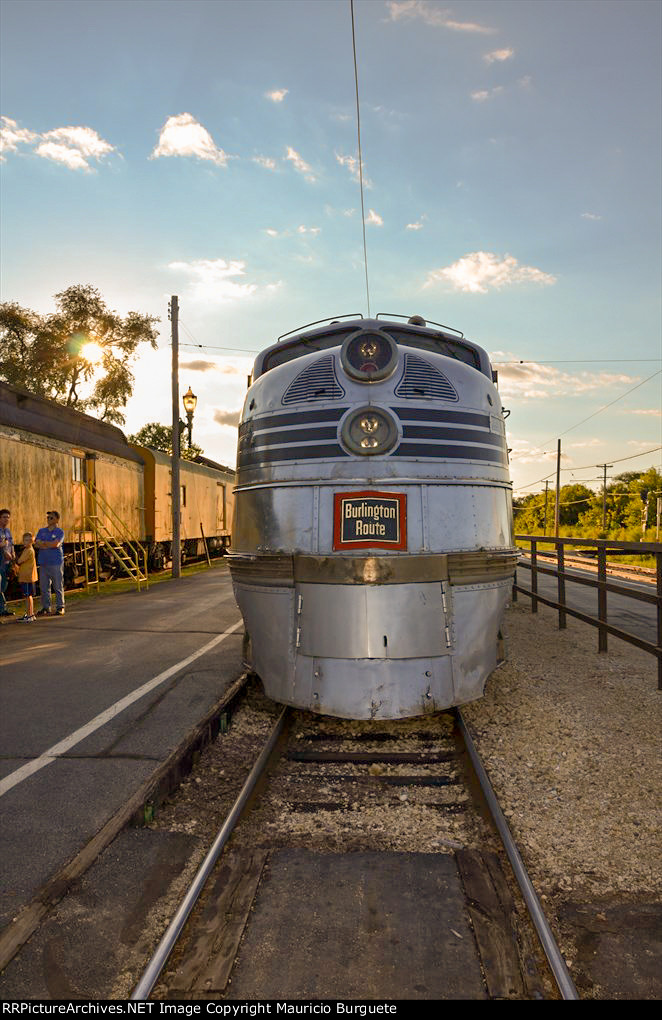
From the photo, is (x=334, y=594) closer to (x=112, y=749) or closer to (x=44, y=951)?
(x=112, y=749)

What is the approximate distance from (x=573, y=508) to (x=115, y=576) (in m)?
118

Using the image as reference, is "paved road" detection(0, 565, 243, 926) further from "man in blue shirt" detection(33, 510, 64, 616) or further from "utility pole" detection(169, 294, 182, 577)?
"utility pole" detection(169, 294, 182, 577)

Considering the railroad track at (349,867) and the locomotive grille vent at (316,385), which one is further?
the locomotive grille vent at (316,385)

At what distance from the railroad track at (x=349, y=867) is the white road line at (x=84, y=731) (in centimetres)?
114

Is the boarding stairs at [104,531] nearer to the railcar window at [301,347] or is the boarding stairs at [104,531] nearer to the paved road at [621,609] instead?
the paved road at [621,609]

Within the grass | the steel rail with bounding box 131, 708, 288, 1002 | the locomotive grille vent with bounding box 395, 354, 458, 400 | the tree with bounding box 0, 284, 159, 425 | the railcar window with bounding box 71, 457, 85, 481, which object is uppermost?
the tree with bounding box 0, 284, 159, 425

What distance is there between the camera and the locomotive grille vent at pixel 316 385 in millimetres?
4770

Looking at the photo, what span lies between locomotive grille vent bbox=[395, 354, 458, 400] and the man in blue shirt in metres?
7.21

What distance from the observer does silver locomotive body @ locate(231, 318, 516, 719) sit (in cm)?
435

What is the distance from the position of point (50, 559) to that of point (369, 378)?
756cm

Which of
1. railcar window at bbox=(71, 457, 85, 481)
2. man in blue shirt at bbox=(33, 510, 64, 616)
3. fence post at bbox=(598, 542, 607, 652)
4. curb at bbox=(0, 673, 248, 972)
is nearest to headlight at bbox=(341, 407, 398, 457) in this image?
curb at bbox=(0, 673, 248, 972)

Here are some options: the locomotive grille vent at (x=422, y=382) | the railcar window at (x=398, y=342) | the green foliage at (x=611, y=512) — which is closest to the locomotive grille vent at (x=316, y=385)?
the locomotive grille vent at (x=422, y=382)
